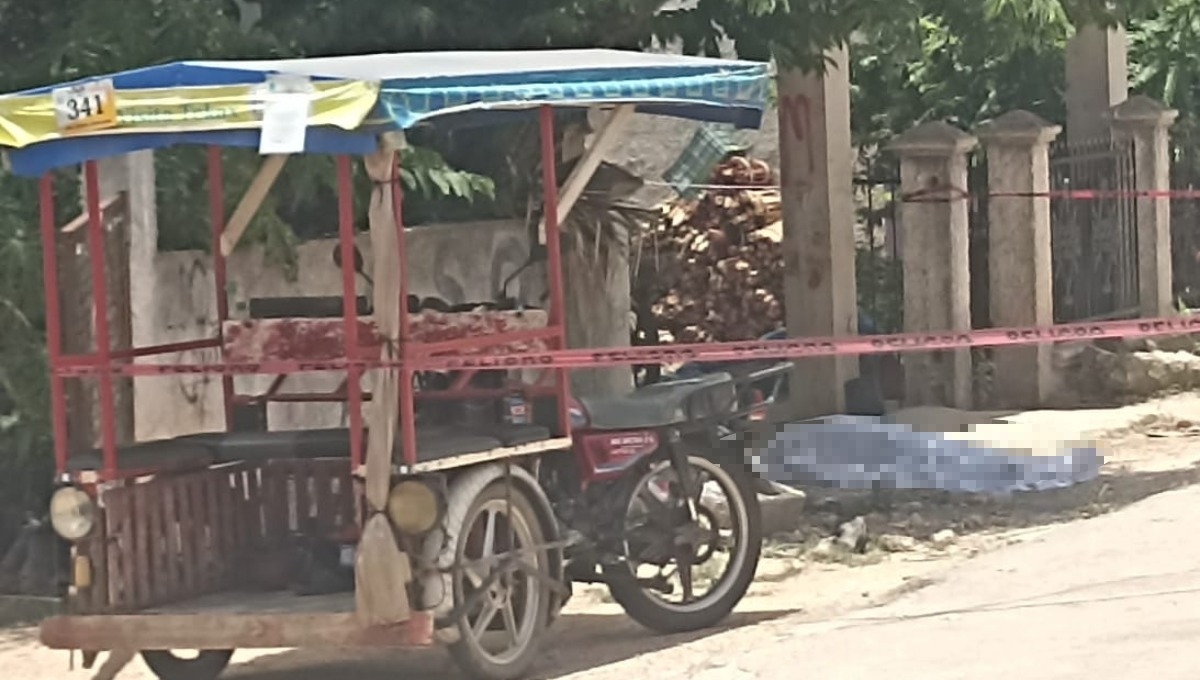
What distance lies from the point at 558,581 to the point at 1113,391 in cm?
779

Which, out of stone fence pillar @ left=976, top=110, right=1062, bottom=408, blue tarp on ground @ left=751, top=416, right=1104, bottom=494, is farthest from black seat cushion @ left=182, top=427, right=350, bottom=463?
stone fence pillar @ left=976, top=110, right=1062, bottom=408

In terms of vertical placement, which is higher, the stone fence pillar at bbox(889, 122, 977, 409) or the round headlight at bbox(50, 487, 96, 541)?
the stone fence pillar at bbox(889, 122, 977, 409)

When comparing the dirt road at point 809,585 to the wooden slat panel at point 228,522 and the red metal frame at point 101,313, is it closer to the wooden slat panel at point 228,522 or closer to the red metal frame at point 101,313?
the wooden slat panel at point 228,522

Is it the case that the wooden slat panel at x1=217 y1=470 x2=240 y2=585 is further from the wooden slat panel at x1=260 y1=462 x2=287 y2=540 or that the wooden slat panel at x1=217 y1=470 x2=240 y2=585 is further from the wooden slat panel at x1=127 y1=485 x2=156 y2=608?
the wooden slat panel at x1=127 y1=485 x2=156 y2=608

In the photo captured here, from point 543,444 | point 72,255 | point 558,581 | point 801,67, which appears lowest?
point 558,581

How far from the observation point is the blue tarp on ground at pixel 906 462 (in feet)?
37.2

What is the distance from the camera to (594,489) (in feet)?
26.1

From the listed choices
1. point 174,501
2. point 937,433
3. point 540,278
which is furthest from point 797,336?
point 174,501

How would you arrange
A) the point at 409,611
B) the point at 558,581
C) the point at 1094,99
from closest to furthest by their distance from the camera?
the point at 409,611 < the point at 558,581 < the point at 1094,99

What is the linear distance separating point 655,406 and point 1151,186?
28.6 ft

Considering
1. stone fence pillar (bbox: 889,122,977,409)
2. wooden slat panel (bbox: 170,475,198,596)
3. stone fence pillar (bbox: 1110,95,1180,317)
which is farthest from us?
stone fence pillar (bbox: 1110,95,1180,317)

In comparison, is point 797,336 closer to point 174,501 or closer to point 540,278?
point 540,278

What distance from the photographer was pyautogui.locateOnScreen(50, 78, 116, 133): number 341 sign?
267 inches

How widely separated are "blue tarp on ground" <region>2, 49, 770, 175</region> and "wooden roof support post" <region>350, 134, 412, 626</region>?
28 cm
